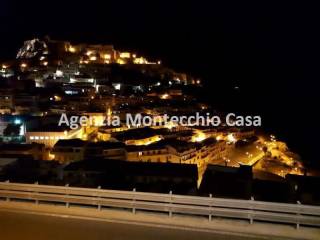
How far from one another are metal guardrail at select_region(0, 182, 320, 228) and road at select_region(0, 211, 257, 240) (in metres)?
0.48

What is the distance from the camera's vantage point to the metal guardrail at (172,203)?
6.76m

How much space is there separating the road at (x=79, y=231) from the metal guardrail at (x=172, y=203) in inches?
19.0

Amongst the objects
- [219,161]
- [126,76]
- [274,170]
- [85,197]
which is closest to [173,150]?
[219,161]

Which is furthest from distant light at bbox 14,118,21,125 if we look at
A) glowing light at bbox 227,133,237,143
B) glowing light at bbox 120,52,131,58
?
glowing light at bbox 120,52,131,58

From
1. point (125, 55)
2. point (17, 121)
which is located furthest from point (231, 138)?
point (125, 55)

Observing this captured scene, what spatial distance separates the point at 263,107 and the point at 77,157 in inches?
2227

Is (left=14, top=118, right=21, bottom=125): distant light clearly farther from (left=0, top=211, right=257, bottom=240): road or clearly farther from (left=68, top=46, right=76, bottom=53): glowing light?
(left=68, top=46, right=76, bottom=53): glowing light

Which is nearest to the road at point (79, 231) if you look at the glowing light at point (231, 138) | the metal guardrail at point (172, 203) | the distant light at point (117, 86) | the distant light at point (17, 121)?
the metal guardrail at point (172, 203)

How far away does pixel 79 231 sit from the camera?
700cm

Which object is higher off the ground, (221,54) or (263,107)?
(221,54)

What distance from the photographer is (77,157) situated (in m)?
28.8

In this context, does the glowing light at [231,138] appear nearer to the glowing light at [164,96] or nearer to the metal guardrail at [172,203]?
the glowing light at [164,96]

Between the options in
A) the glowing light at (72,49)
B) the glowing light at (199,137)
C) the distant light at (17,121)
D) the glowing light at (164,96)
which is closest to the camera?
the distant light at (17,121)

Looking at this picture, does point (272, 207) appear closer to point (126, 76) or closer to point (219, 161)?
point (219, 161)
